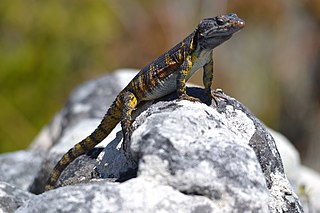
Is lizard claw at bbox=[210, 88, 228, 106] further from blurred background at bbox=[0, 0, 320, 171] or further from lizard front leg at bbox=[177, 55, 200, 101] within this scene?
blurred background at bbox=[0, 0, 320, 171]

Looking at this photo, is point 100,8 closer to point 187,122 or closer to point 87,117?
point 87,117

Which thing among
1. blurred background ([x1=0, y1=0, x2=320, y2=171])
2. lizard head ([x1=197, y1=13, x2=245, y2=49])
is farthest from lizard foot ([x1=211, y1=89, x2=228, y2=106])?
blurred background ([x1=0, y1=0, x2=320, y2=171])

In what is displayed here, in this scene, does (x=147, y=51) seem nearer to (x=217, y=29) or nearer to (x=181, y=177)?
(x=217, y=29)

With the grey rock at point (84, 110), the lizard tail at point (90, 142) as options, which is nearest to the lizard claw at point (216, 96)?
the lizard tail at point (90, 142)

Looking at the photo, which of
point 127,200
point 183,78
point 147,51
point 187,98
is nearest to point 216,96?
point 183,78

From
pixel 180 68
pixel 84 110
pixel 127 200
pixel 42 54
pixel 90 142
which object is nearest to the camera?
pixel 127 200

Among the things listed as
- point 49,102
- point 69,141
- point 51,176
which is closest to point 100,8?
point 49,102

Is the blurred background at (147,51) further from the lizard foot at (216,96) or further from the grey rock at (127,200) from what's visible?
the grey rock at (127,200)
